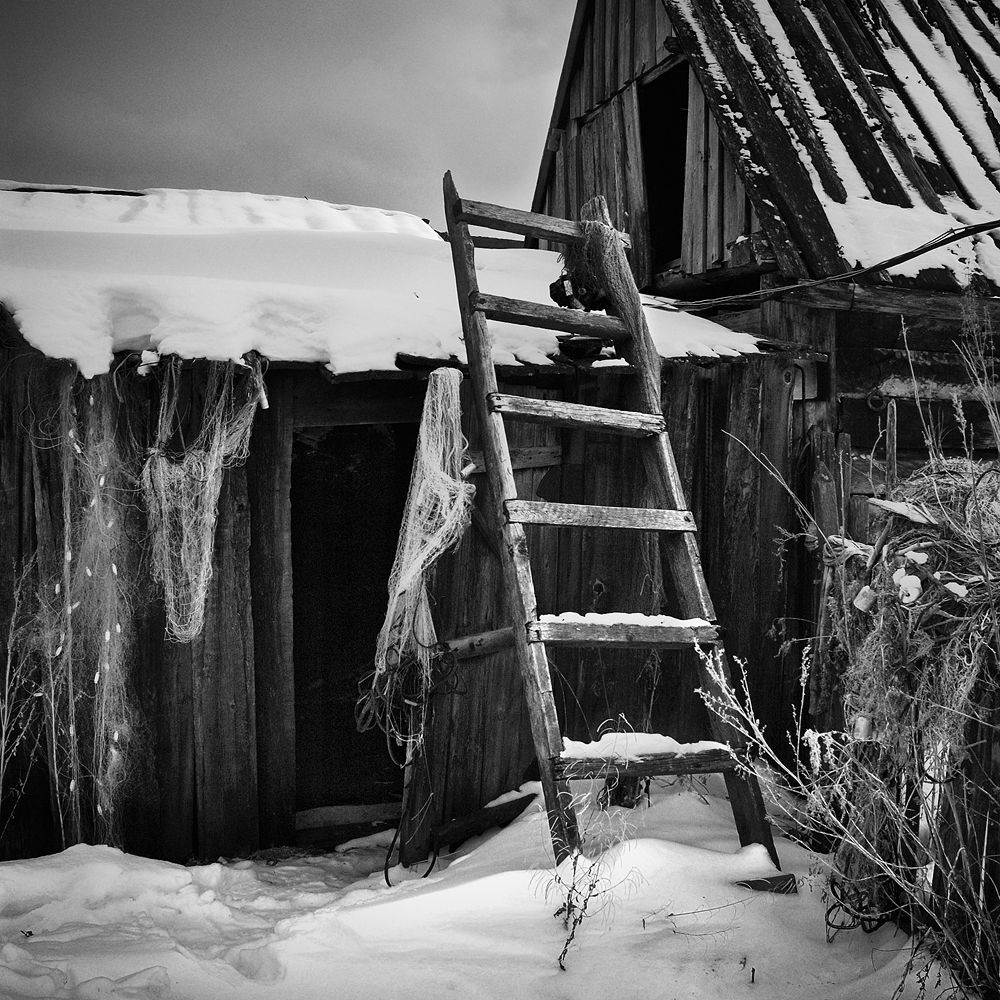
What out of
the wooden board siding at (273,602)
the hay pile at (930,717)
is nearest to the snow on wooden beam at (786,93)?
the hay pile at (930,717)

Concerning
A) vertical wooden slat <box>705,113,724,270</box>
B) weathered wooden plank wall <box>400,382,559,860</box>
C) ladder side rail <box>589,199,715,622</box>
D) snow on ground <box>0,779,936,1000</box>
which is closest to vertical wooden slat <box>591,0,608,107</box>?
vertical wooden slat <box>705,113,724,270</box>

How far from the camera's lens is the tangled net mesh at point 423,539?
11.7 ft

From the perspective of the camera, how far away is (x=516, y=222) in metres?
3.70

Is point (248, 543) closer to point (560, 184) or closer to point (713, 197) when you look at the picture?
point (713, 197)

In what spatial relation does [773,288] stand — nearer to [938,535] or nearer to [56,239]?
[938,535]

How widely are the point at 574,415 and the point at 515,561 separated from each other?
2.39 feet

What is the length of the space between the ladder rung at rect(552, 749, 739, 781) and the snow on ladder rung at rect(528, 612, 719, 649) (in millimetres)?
422

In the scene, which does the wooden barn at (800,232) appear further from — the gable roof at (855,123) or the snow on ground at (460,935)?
the snow on ground at (460,935)

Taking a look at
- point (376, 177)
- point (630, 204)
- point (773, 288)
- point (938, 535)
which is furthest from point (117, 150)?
point (938, 535)

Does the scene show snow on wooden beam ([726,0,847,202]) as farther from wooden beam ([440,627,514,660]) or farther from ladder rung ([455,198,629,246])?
wooden beam ([440,627,514,660])

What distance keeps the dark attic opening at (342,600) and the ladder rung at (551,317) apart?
1.16m

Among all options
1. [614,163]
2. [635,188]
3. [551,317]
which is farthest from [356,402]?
[614,163]

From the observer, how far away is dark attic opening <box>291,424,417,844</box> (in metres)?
4.43

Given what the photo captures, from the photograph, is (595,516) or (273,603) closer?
(595,516)
